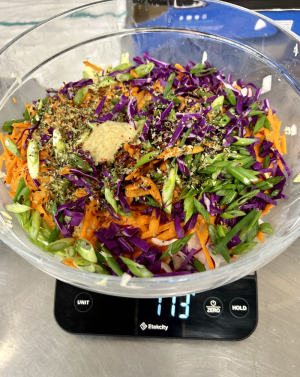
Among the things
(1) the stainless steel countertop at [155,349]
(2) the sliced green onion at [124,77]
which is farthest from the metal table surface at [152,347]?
(2) the sliced green onion at [124,77]

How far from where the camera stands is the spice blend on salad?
3.24ft

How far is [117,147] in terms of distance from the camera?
1.02 meters

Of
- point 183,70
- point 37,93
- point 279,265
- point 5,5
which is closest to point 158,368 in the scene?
point 279,265

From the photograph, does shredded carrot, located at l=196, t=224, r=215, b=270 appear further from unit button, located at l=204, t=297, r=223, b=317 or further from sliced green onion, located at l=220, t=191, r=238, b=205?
unit button, located at l=204, t=297, r=223, b=317

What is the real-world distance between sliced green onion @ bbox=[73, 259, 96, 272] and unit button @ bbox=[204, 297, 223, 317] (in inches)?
18.6

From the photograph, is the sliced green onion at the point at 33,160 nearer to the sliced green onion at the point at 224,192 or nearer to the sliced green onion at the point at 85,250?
the sliced green onion at the point at 85,250

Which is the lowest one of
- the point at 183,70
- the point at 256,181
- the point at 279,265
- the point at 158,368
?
the point at 158,368

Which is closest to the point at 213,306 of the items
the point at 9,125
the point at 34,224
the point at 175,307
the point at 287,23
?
the point at 175,307

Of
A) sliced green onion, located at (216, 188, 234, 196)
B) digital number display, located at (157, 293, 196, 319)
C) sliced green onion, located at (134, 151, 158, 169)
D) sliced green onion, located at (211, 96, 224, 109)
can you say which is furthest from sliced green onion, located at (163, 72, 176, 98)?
digital number display, located at (157, 293, 196, 319)

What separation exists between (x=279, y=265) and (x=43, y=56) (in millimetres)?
1396

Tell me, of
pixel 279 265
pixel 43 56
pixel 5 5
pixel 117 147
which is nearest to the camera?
pixel 117 147

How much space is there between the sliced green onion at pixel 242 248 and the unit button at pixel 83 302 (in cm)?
58

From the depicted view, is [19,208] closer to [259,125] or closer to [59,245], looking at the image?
[59,245]

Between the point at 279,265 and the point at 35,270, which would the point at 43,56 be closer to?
the point at 35,270
